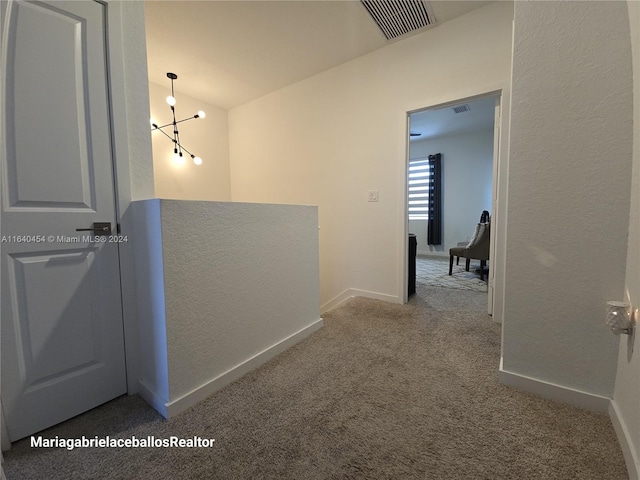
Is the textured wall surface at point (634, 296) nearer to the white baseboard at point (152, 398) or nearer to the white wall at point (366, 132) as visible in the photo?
the white wall at point (366, 132)

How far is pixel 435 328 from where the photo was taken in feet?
6.91

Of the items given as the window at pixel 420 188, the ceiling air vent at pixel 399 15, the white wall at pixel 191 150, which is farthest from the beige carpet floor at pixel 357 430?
the window at pixel 420 188

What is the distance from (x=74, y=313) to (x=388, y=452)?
1485 mm

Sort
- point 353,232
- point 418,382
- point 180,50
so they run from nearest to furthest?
1. point 418,382
2. point 180,50
3. point 353,232

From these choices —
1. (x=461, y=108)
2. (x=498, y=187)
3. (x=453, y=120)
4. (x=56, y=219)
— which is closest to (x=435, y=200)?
(x=453, y=120)

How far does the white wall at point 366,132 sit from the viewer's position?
87.6 inches

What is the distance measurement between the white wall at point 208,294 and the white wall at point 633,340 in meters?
1.61

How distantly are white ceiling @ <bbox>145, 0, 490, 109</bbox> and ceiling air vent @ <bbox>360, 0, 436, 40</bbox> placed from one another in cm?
6

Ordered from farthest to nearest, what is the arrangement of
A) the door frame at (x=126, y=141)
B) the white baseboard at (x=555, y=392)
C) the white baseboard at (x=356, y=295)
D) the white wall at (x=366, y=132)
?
the white baseboard at (x=356, y=295)
the white wall at (x=366, y=132)
the door frame at (x=126, y=141)
the white baseboard at (x=555, y=392)

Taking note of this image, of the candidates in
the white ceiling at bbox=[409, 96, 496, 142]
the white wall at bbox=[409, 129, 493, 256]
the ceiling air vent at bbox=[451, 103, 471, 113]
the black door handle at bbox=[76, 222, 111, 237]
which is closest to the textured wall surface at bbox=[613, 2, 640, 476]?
the black door handle at bbox=[76, 222, 111, 237]

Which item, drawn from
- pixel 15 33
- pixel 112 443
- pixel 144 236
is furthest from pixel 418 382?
pixel 15 33

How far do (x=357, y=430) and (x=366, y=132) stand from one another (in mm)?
2576

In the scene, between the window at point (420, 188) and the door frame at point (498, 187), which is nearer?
the door frame at point (498, 187)

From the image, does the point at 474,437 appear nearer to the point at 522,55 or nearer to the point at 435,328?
the point at 435,328
